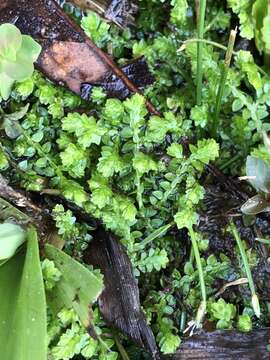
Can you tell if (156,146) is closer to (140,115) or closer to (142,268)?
(140,115)

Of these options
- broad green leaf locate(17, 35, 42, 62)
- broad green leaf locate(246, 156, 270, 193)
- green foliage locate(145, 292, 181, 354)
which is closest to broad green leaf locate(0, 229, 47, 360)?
green foliage locate(145, 292, 181, 354)

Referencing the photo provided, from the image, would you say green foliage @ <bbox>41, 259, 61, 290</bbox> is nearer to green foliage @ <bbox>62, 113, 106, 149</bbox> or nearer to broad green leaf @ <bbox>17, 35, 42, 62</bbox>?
green foliage @ <bbox>62, 113, 106, 149</bbox>

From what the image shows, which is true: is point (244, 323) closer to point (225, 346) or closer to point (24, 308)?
point (225, 346)

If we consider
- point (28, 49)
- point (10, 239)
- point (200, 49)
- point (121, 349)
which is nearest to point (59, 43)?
point (28, 49)

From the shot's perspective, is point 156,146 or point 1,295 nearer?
point 1,295

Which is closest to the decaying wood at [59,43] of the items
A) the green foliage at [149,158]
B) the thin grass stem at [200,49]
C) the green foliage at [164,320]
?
the green foliage at [149,158]

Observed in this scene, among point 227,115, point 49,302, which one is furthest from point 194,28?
point 49,302
